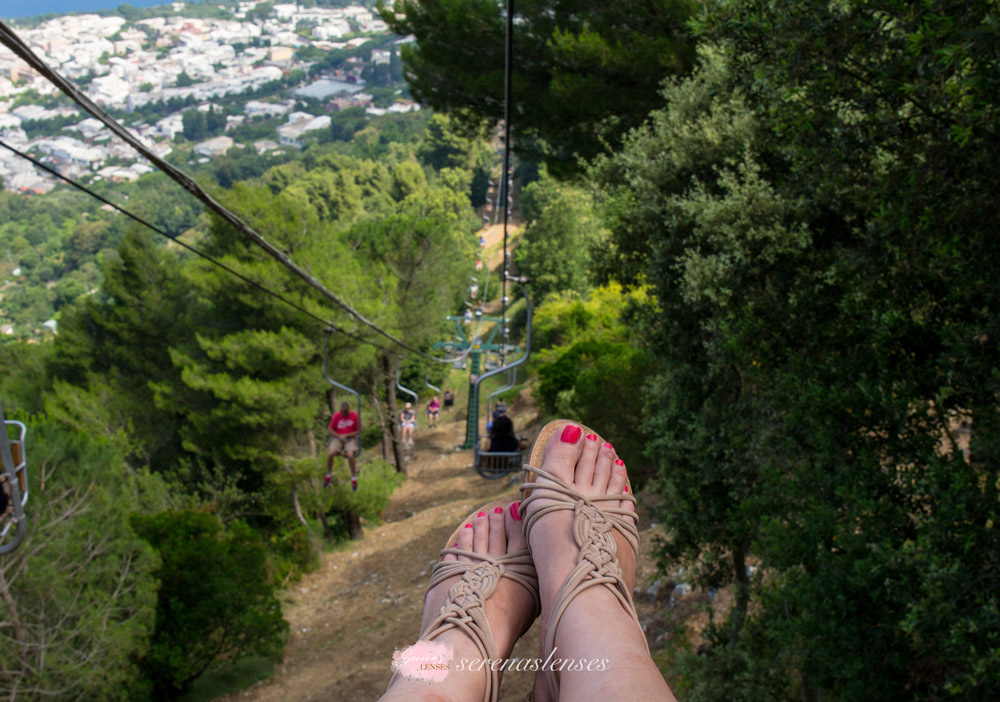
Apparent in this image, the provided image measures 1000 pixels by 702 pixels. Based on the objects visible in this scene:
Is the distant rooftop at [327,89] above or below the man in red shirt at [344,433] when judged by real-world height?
below

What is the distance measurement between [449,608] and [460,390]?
2793cm

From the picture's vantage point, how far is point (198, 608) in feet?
30.6

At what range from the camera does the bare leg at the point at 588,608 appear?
125 cm

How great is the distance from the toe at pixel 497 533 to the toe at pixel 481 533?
0.01 metres

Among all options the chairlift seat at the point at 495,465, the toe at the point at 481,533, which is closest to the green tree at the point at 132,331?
the chairlift seat at the point at 495,465

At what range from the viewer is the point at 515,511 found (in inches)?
77.9

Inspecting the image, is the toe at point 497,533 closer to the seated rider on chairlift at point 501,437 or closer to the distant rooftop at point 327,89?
the seated rider on chairlift at point 501,437

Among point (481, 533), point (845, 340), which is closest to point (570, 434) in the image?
point (481, 533)

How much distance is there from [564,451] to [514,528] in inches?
11.0

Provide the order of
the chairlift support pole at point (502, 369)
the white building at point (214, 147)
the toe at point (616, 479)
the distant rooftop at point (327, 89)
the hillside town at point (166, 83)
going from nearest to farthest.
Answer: the toe at point (616, 479) → the chairlift support pole at point (502, 369) → the hillside town at point (166, 83) → the white building at point (214, 147) → the distant rooftop at point (327, 89)

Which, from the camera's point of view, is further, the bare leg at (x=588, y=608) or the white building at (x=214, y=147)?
the white building at (x=214, y=147)

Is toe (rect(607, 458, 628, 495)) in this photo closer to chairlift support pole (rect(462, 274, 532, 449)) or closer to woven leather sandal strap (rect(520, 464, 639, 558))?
woven leather sandal strap (rect(520, 464, 639, 558))

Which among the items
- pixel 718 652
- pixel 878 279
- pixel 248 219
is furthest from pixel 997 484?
pixel 248 219

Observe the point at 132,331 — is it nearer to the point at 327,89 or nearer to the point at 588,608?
the point at 588,608
